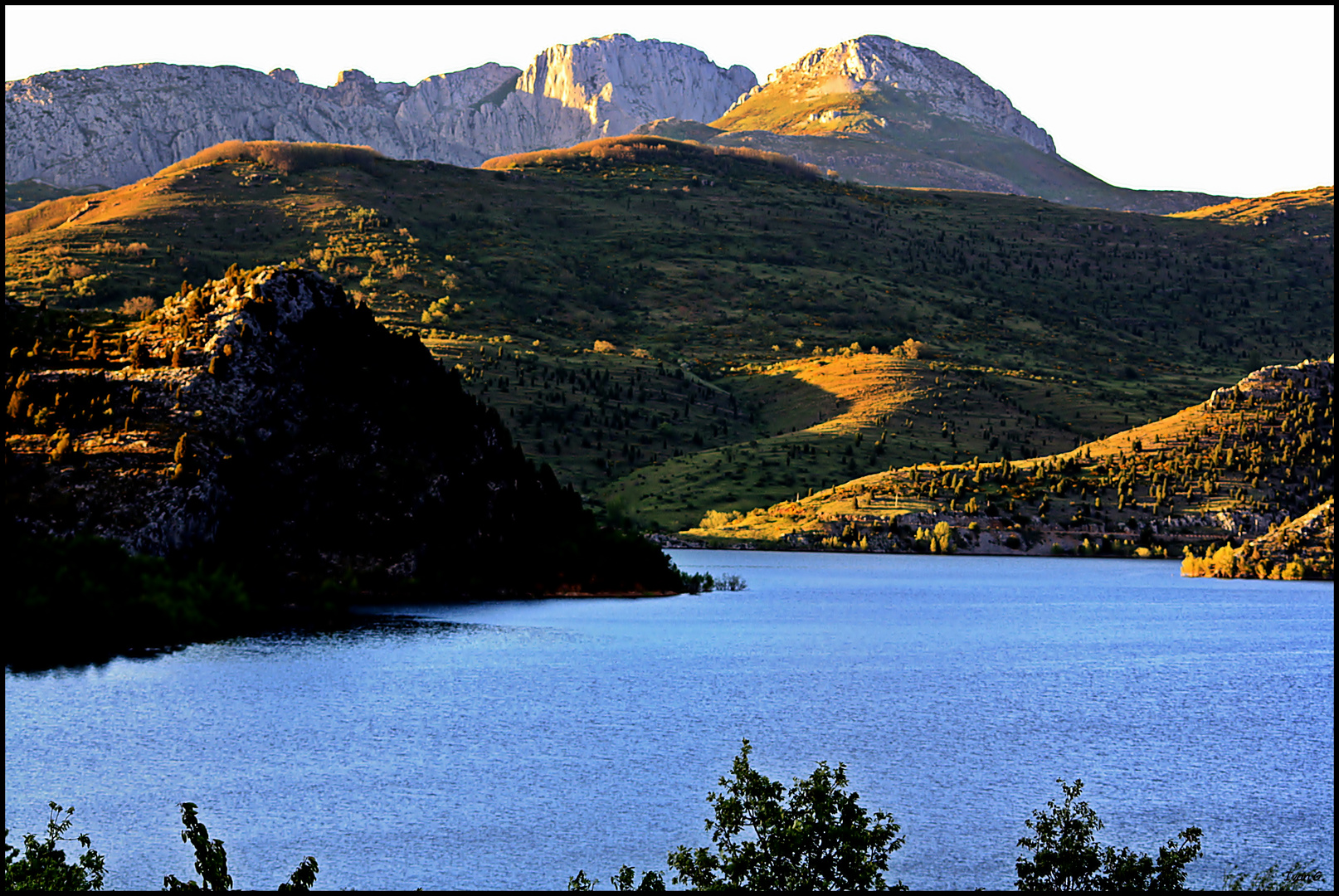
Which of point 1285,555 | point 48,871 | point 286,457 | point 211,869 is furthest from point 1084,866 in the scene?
point 1285,555

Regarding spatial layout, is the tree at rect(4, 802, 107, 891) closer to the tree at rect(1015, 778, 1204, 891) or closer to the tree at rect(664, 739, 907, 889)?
the tree at rect(664, 739, 907, 889)

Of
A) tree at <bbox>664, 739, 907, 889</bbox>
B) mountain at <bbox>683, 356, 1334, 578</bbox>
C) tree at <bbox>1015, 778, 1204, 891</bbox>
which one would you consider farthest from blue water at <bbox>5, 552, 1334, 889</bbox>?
mountain at <bbox>683, 356, 1334, 578</bbox>

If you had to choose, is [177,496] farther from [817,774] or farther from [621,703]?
[817,774]

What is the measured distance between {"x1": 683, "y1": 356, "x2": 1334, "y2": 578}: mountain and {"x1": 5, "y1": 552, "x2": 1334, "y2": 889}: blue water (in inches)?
2878

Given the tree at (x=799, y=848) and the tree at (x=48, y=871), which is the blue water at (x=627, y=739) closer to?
the tree at (x=48, y=871)

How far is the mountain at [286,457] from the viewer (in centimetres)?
7488

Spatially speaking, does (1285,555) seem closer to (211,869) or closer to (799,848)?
(799,848)

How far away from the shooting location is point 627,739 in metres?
44.0

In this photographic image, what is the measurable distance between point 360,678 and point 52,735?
13644mm

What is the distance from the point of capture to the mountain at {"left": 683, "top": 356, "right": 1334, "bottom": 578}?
148 metres

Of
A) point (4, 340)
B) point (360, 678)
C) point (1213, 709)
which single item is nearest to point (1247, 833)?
point (1213, 709)

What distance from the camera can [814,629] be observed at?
251 ft

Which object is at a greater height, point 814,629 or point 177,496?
point 177,496

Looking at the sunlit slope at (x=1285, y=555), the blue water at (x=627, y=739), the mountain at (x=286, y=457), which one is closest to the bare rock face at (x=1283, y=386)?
the sunlit slope at (x=1285, y=555)
